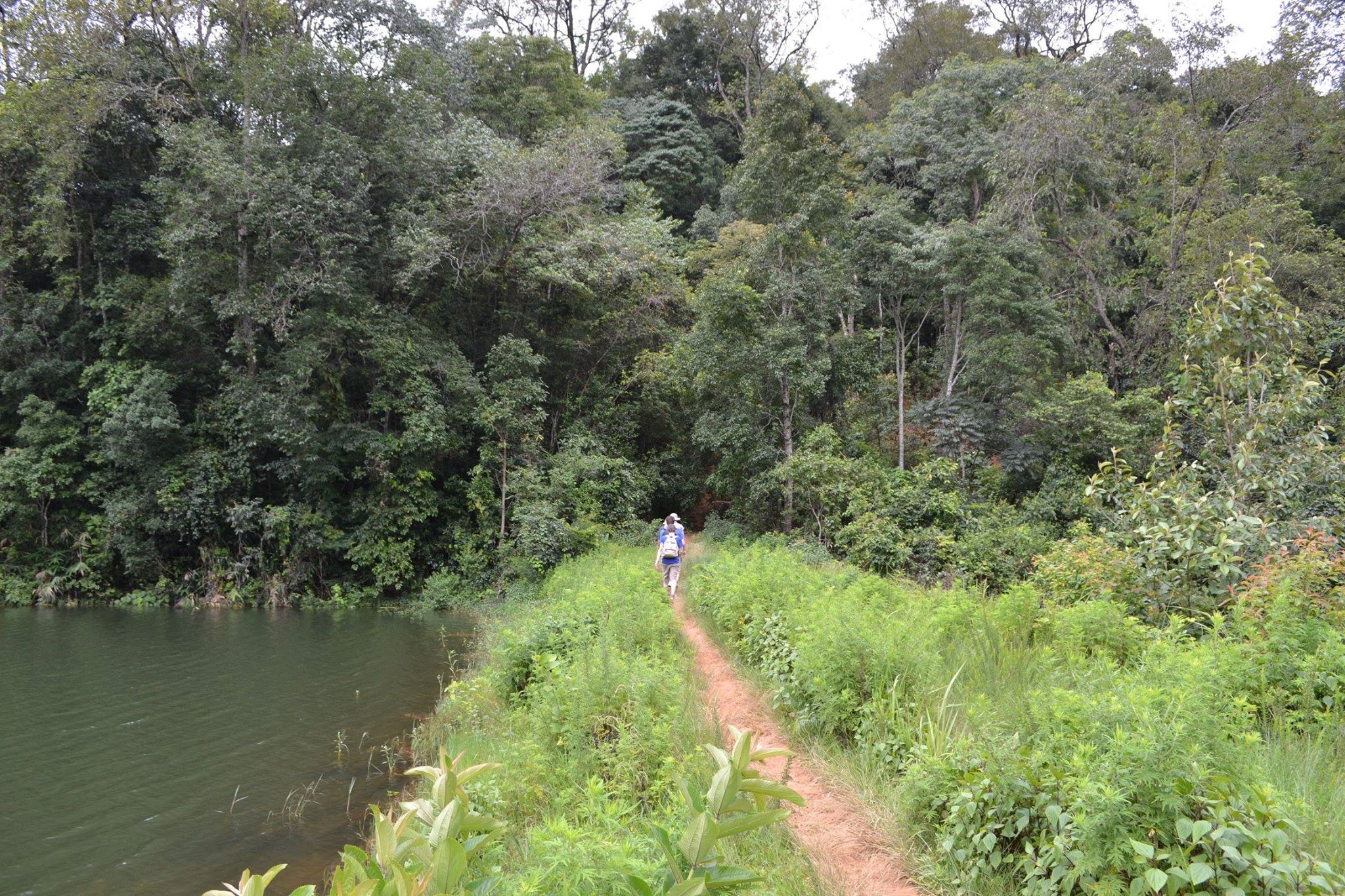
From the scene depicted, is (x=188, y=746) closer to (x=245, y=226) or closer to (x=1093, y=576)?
(x=1093, y=576)

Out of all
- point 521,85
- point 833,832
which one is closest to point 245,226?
point 521,85

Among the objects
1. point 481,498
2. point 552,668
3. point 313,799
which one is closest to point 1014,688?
point 552,668

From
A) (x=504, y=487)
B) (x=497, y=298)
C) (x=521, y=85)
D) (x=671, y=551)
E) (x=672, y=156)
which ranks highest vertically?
(x=521, y=85)

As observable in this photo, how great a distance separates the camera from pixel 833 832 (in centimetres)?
468

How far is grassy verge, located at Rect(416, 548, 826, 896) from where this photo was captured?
129 inches

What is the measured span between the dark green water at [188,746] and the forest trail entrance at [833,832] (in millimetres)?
3923

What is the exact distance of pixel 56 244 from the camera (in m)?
20.2

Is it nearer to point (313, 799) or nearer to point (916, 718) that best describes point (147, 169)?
point (313, 799)

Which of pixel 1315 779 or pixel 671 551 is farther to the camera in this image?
pixel 671 551

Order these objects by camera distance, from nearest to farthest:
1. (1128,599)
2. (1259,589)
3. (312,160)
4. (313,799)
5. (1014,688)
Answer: (1014,688), (1259,589), (1128,599), (313,799), (312,160)

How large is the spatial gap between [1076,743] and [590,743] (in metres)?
3.55

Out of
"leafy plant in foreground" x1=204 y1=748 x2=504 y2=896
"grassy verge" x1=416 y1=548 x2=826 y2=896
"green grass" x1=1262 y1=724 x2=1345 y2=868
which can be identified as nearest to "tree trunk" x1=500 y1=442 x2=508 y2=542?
"grassy verge" x1=416 y1=548 x2=826 y2=896

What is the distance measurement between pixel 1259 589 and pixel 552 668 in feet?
18.8

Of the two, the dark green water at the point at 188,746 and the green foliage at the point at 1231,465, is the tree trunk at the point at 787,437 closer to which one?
the dark green water at the point at 188,746
